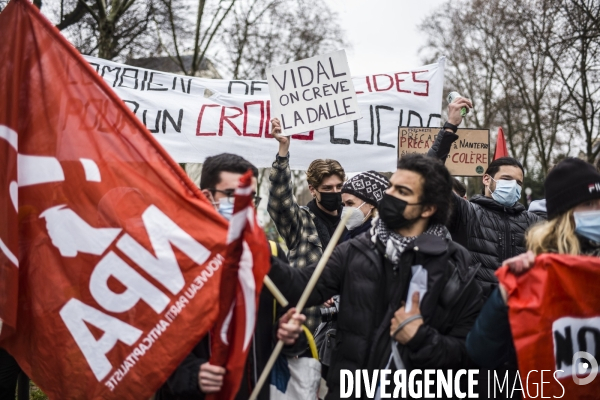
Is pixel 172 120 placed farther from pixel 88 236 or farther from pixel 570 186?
pixel 570 186

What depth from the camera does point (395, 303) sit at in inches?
103

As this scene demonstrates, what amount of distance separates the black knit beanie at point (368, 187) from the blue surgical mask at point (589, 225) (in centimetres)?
144

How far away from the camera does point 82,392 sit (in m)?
2.66

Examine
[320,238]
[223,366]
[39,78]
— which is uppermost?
[39,78]

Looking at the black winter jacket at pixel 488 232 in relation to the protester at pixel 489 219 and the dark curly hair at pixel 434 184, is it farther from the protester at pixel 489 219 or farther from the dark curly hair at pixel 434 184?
the dark curly hair at pixel 434 184

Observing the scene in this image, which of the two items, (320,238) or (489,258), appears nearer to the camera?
(489,258)

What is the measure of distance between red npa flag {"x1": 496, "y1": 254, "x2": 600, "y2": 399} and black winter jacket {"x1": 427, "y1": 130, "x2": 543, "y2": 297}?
1300 mm

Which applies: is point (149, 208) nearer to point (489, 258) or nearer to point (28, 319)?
point (28, 319)

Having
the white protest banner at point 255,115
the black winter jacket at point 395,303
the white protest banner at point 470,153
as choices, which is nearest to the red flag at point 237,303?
the black winter jacket at point 395,303

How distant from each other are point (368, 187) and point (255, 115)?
7.48ft

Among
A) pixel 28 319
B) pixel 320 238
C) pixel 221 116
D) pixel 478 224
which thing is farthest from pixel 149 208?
pixel 221 116

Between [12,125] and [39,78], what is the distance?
0.25 metres

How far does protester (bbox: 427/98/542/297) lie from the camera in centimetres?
385

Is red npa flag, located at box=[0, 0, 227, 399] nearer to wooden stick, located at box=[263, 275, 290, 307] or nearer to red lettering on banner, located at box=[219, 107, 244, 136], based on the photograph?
wooden stick, located at box=[263, 275, 290, 307]
